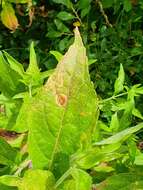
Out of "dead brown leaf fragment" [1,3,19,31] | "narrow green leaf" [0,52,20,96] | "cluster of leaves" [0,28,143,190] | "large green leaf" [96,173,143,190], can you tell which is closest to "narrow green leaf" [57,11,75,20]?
"dead brown leaf fragment" [1,3,19,31]

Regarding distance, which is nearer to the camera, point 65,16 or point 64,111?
point 64,111

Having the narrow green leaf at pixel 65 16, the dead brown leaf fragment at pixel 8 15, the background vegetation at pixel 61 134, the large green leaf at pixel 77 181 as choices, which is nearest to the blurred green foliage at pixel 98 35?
the narrow green leaf at pixel 65 16

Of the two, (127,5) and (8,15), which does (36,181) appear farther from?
(127,5)

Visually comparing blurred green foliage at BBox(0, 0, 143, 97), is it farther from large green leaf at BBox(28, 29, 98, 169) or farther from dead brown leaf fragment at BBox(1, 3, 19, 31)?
large green leaf at BBox(28, 29, 98, 169)

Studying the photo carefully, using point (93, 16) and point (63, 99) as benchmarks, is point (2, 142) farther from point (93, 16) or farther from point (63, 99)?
point (93, 16)

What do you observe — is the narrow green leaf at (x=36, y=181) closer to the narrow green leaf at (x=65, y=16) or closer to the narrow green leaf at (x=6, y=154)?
the narrow green leaf at (x=6, y=154)

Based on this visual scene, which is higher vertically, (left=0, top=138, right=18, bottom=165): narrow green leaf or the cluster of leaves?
the cluster of leaves

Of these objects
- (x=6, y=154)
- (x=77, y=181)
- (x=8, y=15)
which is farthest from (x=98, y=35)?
(x=77, y=181)
